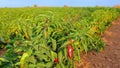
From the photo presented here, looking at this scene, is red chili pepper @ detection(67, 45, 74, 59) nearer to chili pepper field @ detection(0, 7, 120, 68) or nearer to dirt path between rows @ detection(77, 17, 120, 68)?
chili pepper field @ detection(0, 7, 120, 68)

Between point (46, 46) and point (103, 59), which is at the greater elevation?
point (46, 46)

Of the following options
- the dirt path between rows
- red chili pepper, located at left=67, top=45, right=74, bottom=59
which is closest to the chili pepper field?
red chili pepper, located at left=67, top=45, right=74, bottom=59

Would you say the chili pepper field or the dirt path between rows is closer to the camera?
the chili pepper field

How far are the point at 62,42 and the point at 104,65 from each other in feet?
4.33

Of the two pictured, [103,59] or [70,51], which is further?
[103,59]

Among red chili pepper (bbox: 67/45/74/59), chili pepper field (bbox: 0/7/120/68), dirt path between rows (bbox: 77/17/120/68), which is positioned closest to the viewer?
chili pepper field (bbox: 0/7/120/68)

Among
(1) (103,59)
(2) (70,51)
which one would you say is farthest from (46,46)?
(1) (103,59)

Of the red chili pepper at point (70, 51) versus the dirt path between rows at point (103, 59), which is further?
the dirt path between rows at point (103, 59)

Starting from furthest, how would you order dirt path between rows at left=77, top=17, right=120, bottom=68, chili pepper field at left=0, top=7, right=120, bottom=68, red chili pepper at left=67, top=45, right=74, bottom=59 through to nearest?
dirt path between rows at left=77, top=17, right=120, bottom=68 < red chili pepper at left=67, top=45, right=74, bottom=59 < chili pepper field at left=0, top=7, right=120, bottom=68

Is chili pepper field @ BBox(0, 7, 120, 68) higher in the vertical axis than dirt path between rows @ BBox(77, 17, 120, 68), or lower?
higher

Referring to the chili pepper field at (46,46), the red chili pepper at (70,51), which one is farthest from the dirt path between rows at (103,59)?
the red chili pepper at (70,51)

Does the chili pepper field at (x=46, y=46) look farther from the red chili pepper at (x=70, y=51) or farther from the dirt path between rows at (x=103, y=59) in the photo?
the dirt path between rows at (x=103, y=59)

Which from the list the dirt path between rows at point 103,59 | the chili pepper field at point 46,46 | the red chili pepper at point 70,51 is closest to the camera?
the chili pepper field at point 46,46

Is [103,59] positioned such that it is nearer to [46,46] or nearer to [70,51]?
[70,51]
